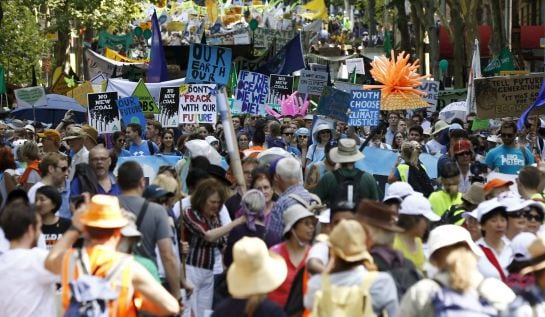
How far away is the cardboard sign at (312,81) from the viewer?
22719mm

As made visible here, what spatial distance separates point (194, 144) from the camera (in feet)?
40.1

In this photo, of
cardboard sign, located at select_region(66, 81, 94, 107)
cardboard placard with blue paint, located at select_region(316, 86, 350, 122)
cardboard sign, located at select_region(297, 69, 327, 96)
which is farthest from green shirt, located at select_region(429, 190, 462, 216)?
cardboard sign, located at select_region(66, 81, 94, 107)

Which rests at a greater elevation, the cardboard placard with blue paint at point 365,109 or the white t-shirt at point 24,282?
the cardboard placard with blue paint at point 365,109

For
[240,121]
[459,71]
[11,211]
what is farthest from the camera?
[459,71]

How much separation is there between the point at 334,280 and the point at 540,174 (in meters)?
3.96

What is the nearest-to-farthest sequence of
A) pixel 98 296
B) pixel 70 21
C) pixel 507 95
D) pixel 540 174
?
1. pixel 98 296
2. pixel 540 174
3. pixel 507 95
4. pixel 70 21

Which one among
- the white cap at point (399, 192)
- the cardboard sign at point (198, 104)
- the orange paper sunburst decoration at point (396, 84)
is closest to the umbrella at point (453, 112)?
the orange paper sunburst decoration at point (396, 84)

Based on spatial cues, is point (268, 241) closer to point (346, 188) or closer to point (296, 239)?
point (296, 239)

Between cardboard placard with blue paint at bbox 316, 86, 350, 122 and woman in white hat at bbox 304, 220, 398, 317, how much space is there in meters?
Answer: 11.3

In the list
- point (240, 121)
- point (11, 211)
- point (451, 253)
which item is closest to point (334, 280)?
point (451, 253)

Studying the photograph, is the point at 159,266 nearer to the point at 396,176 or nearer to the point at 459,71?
the point at 396,176

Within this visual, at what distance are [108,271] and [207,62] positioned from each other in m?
10.9

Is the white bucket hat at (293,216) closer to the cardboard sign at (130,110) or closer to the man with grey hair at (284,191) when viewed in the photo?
the man with grey hair at (284,191)

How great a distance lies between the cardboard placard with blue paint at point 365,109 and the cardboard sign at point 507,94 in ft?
4.83
